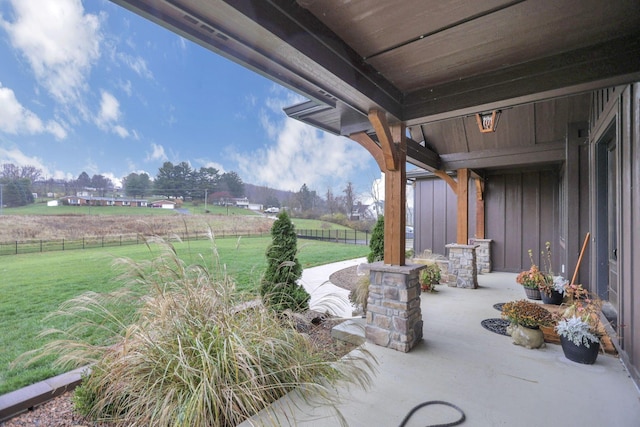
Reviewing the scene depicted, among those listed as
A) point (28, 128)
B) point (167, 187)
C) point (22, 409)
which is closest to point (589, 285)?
point (22, 409)

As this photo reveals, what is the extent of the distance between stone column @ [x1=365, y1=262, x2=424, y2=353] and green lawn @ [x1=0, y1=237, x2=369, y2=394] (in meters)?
1.03

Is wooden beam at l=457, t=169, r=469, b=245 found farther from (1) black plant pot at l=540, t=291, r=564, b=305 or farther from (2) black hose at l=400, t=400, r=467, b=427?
(2) black hose at l=400, t=400, r=467, b=427

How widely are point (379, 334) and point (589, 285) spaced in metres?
3.93

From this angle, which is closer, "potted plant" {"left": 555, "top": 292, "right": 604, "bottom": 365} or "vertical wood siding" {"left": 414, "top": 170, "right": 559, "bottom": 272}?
"potted plant" {"left": 555, "top": 292, "right": 604, "bottom": 365}

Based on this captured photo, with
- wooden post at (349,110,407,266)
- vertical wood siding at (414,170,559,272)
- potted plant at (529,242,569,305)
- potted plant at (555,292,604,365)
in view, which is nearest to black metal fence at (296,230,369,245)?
vertical wood siding at (414,170,559,272)

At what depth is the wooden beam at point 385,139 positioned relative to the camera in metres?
3.10

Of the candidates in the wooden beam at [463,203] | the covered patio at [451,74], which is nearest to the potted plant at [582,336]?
the covered patio at [451,74]

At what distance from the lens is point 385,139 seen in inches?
127

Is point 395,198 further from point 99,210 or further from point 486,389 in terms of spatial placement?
point 99,210

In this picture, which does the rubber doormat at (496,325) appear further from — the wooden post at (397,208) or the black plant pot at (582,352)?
the wooden post at (397,208)

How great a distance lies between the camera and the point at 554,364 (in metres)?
2.91

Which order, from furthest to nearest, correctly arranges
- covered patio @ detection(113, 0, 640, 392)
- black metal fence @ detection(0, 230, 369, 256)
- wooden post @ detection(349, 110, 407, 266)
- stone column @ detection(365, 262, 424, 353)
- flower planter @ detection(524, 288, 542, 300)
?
1. flower planter @ detection(524, 288, 542, 300)
2. wooden post @ detection(349, 110, 407, 266)
3. stone column @ detection(365, 262, 424, 353)
4. black metal fence @ detection(0, 230, 369, 256)
5. covered patio @ detection(113, 0, 640, 392)

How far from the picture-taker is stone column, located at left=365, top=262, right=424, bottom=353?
10.5 feet

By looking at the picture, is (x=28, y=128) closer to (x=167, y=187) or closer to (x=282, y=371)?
(x=167, y=187)
